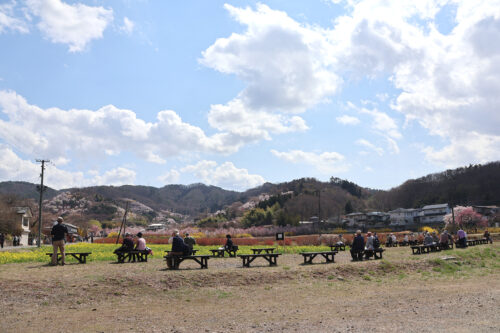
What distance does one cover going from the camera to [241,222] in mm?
98188

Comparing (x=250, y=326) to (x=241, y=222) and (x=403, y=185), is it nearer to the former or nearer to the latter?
(x=241, y=222)

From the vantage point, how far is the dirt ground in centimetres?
867

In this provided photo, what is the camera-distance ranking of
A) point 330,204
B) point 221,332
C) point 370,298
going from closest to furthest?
1. point 221,332
2. point 370,298
3. point 330,204

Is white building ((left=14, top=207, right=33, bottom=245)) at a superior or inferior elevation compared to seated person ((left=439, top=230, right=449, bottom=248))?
superior

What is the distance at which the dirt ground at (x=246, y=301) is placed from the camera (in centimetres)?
867

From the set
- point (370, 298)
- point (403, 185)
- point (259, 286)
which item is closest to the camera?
point (370, 298)

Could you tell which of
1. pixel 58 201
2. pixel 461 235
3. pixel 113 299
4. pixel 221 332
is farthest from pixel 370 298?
pixel 58 201

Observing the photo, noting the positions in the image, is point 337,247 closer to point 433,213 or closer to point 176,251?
point 176,251

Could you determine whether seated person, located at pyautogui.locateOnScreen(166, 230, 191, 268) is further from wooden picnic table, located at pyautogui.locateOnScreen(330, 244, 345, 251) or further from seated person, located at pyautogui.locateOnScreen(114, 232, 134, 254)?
wooden picnic table, located at pyautogui.locateOnScreen(330, 244, 345, 251)

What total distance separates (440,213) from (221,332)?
4154 inches

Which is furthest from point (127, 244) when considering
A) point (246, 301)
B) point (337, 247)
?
point (337, 247)

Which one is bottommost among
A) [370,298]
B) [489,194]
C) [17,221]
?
[370,298]

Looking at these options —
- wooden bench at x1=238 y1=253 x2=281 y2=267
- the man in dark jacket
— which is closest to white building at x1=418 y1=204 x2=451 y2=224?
the man in dark jacket

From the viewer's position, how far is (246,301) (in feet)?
37.3
